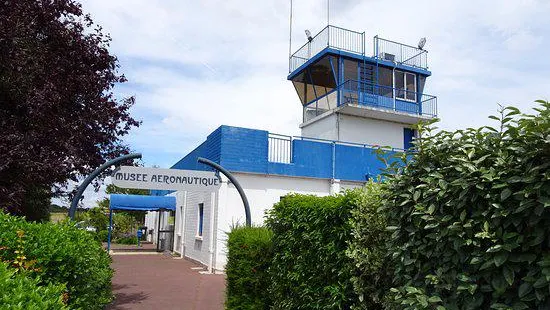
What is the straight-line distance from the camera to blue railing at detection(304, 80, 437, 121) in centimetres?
2217

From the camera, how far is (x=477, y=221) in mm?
2889

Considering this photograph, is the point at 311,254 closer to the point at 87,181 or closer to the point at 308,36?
the point at 87,181

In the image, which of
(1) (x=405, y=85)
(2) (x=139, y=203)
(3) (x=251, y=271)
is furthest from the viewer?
(2) (x=139, y=203)

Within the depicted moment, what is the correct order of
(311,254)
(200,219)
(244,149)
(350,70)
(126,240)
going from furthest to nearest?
(126,240), (350,70), (200,219), (244,149), (311,254)

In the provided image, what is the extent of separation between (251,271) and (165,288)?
580 cm

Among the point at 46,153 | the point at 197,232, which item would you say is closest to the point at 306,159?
the point at 197,232

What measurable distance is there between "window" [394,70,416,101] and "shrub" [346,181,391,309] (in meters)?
20.4

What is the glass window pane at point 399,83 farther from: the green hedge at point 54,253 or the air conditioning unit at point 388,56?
the green hedge at point 54,253

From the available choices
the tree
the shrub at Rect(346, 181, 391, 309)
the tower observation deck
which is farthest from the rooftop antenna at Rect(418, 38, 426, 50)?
the shrub at Rect(346, 181, 391, 309)

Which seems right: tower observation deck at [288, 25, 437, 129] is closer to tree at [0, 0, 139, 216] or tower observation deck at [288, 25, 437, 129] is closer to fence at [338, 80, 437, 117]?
fence at [338, 80, 437, 117]

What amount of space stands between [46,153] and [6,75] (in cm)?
190

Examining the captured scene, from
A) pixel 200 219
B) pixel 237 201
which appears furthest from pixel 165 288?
pixel 200 219

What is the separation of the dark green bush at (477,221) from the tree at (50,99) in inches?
265

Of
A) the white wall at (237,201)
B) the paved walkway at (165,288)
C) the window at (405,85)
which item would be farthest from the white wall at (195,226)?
the window at (405,85)
